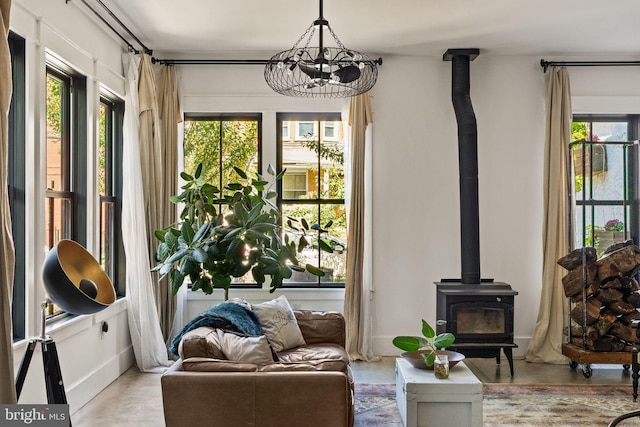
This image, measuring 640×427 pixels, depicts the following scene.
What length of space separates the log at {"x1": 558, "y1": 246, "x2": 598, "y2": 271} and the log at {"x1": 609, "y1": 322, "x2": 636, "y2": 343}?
1.87 ft

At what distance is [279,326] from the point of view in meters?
4.22

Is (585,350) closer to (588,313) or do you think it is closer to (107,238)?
(588,313)

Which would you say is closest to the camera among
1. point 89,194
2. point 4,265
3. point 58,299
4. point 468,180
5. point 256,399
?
point 58,299

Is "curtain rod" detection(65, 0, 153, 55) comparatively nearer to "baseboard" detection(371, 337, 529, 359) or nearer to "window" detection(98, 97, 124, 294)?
"window" detection(98, 97, 124, 294)

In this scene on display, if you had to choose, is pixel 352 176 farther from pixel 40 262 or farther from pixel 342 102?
pixel 40 262

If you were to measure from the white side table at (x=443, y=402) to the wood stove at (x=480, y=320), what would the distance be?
169 centimetres

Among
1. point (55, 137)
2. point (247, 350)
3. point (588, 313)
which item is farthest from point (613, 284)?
point (55, 137)

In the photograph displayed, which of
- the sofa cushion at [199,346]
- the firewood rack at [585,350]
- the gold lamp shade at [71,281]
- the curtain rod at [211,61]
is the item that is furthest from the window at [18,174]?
the firewood rack at [585,350]

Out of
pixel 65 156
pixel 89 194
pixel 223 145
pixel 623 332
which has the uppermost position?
pixel 223 145

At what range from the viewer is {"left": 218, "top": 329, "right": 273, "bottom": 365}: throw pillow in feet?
10.2

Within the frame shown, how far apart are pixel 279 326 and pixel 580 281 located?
105 inches

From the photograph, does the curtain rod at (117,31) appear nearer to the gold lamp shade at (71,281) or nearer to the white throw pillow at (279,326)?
the gold lamp shade at (71,281)

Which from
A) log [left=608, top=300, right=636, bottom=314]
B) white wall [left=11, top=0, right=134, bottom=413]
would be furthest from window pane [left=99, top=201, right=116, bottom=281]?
log [left=608, top=300, right=636, bottom=314]

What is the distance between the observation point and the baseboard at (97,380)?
4.04m
